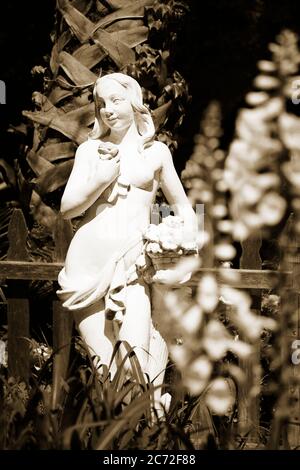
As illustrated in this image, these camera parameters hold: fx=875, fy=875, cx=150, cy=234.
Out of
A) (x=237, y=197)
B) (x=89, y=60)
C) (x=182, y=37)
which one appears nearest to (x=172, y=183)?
(x=89, y=60)

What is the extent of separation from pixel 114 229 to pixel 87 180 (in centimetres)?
26

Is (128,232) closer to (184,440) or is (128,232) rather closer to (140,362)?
(140,362)

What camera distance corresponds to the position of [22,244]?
509 centimetres

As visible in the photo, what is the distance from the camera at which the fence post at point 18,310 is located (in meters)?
5.07

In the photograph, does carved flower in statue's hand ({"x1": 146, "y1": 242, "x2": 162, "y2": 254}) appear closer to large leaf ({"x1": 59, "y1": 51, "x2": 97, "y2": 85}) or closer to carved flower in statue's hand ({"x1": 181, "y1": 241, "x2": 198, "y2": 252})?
carved flower in statue's hand ({"x1": 181, "y1": 241, "x2": 198, "y2": 252})

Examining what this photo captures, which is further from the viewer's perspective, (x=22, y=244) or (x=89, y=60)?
(x=89, y=60)

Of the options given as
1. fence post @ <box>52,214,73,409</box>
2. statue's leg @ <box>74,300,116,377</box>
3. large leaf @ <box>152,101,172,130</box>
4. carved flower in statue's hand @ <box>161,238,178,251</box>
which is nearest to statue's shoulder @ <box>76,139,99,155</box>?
carved flower in statue's hand @ <box>161,238,178,251</box>

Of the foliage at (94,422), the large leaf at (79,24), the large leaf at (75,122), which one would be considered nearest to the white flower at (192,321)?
the foliage at (94,422)

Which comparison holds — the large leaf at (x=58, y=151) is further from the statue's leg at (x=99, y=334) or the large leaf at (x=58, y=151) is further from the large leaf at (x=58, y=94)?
the statue's leg at (x=99, y=334)

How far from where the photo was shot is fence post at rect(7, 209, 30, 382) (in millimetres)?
5066

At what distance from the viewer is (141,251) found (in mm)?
4074

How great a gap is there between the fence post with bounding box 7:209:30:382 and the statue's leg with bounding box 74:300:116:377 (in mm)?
1044
